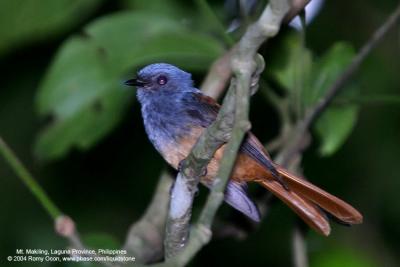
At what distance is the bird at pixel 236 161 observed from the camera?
3.45m

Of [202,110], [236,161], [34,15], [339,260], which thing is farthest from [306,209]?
[34,15]

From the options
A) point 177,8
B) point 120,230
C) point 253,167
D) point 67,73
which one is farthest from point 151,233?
point 120,230

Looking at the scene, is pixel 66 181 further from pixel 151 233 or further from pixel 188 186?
pixel 188 186

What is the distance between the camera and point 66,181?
6.05 m

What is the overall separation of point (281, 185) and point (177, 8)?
1733 mm

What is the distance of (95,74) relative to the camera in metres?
4.40

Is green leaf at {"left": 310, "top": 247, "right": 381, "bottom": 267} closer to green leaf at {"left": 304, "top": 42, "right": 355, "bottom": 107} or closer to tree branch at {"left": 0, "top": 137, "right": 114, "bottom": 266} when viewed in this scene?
green leaf at {"left": 304, "top": 42, "right": 355, "bottom": 107}

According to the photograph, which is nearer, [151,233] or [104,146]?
[151,233]

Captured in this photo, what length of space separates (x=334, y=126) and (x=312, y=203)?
0.81m

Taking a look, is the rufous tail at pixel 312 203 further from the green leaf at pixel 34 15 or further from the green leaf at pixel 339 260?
the green leaf at pixel 34 15

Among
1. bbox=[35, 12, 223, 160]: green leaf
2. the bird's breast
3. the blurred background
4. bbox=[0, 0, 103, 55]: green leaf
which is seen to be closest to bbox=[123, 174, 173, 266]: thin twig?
the bird's breast

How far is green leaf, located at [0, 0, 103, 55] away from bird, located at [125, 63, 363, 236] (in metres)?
0.87

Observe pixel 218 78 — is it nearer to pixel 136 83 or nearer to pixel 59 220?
pixel 136 83

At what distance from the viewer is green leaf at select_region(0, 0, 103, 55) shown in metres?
4.35
